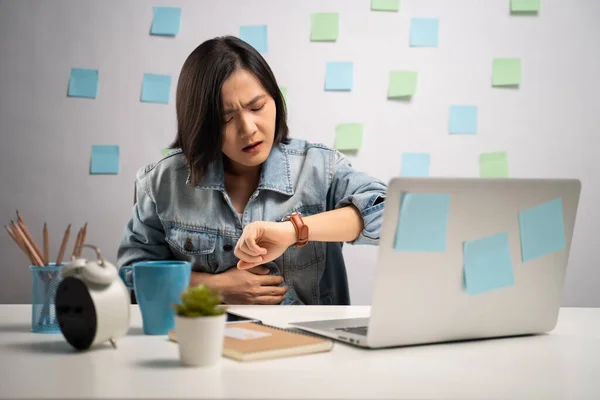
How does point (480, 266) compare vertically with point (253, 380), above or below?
above

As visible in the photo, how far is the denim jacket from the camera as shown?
1.50 m

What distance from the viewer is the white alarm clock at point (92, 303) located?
79 cm

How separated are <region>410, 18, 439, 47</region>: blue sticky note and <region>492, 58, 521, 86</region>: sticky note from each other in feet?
0.82

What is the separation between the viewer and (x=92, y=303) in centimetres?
78

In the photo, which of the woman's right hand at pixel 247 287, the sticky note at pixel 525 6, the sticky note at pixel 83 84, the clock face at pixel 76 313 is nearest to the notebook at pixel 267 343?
the clock face at pixel 76 313

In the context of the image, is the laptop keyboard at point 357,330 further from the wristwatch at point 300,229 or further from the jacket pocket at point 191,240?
the jacket pocket at point 191,240

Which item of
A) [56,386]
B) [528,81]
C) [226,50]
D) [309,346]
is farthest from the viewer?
[528,81]

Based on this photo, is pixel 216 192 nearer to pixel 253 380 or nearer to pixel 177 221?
pixel 177 221

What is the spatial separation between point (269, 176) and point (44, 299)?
67cm

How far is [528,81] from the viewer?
2.47 m

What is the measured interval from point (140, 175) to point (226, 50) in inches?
14.1

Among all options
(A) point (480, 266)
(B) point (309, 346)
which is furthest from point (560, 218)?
(B) point (309, 346)

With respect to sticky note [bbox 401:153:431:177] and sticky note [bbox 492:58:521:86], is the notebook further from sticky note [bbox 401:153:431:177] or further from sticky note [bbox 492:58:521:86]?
sticky note [bbox 492:58:521:86]

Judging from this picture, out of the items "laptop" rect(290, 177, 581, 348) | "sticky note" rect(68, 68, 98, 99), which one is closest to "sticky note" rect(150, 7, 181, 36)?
"sticky note" rect(68, 68, 98, 99)
